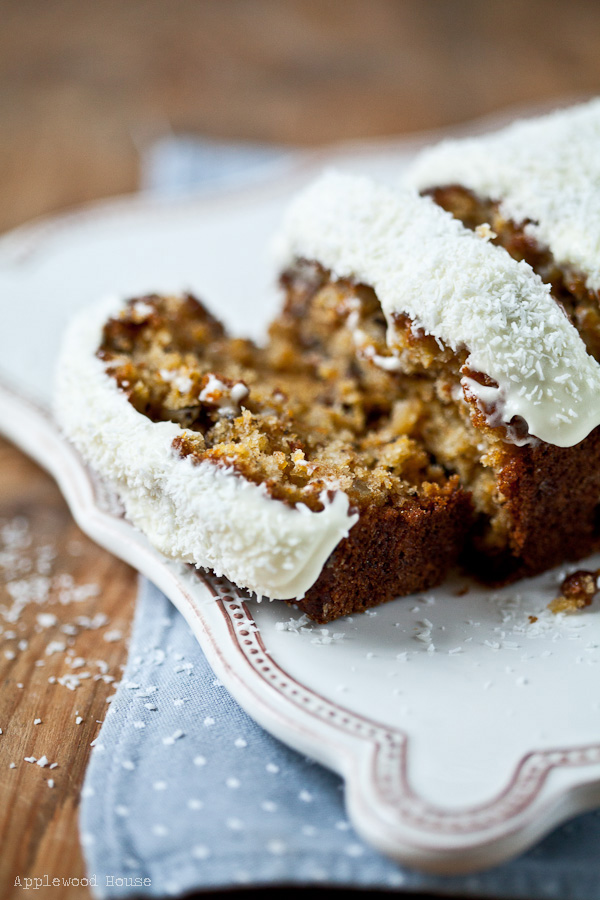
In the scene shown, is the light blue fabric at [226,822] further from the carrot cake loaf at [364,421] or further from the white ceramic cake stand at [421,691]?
the carrot cake loaf at [364,421]

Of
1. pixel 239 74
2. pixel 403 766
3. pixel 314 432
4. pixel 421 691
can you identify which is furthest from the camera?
pixel 239 74

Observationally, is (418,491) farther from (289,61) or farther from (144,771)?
(289,61)

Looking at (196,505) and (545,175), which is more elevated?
(545,175)

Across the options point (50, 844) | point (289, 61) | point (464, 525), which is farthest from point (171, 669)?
point (289, 61)

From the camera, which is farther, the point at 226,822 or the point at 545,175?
the point at 545,175

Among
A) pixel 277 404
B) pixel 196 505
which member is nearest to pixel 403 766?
pixel 196 505

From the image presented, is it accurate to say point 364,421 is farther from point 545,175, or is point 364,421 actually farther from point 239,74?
point 239,74
